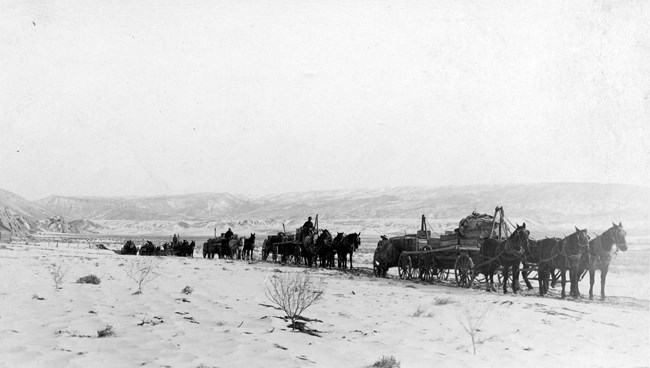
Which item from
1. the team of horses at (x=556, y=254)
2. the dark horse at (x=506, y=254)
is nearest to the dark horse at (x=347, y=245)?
the dark horse at (x=506, y=254)

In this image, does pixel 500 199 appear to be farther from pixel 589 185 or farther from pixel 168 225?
pixel 168 225

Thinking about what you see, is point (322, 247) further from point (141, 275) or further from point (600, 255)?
point (600, 255)

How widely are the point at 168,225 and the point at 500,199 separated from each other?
88.7m

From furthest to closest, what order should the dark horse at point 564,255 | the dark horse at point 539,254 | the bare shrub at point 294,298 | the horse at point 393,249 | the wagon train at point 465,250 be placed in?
the horse at point 393,249
the wagon train at point 465,250
the dark horse at point 539,254
the dark horse at point 564,255
the bare shrub at point 294,298

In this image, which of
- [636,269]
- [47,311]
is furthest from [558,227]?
[47,311]

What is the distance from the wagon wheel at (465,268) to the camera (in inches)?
674

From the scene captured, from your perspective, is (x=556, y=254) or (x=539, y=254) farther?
(x=539, y=254)

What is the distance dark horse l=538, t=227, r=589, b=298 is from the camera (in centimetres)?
1502

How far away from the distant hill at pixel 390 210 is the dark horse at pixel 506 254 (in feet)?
177

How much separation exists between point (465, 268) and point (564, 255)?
3.29 m

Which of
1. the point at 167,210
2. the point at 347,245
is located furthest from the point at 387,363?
the point at 167,210

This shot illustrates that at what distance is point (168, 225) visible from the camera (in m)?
136

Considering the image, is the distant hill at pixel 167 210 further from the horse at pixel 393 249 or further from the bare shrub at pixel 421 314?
the bare shrub at pixel 421 314

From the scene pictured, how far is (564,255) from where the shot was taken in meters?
15.1
